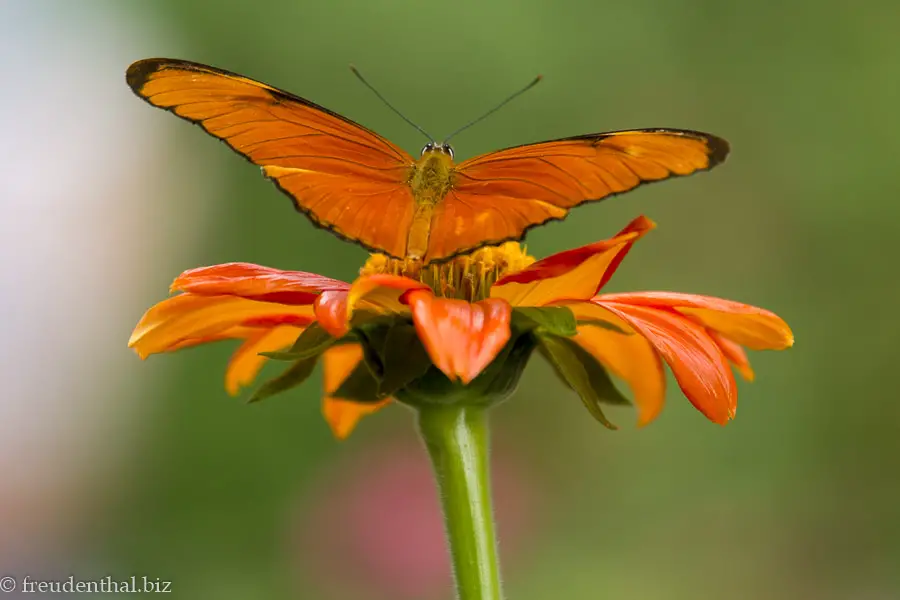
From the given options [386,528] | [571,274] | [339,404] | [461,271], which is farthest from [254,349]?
[386,528]

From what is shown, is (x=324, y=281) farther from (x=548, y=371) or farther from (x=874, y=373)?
(x=874, y=373)

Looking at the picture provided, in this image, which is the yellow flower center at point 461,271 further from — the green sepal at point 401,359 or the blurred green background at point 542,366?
the blurred green background at point 542,366

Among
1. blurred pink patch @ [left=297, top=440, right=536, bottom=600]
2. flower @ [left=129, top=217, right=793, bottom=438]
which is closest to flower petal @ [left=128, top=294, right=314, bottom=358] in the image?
flower @ [left=129, top=217, right=793, bottom=438]

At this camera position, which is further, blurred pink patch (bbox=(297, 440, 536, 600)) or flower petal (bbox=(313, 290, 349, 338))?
blurred pink patch (bbox=(297, 440, 536, 600))

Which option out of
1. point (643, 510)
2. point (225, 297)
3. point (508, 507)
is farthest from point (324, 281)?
point (643, 510)

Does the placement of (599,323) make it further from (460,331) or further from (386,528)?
(386,528)

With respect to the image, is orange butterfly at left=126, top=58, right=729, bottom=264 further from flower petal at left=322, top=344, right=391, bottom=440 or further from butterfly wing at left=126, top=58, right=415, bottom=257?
flower petal at left=322, top=344, right=391, bottom=440

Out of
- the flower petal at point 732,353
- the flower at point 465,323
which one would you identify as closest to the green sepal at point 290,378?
the flower at point 465,323
